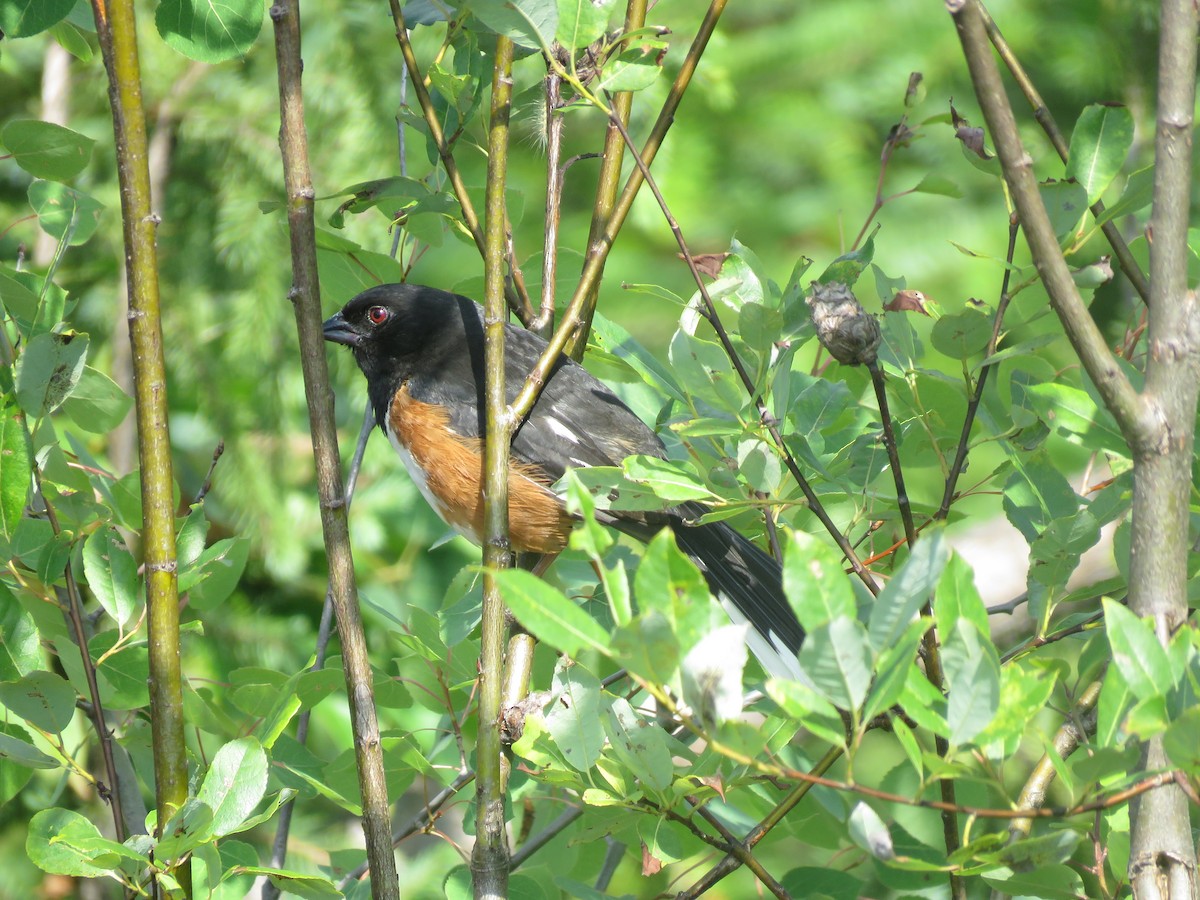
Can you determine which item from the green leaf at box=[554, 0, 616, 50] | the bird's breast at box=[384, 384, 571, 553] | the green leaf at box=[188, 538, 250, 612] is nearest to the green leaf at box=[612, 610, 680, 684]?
the green leaf at box=[554, 0, 616, 50]

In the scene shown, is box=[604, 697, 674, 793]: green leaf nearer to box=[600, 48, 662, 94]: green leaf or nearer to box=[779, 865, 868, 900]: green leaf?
box=[779, 865, 868, 900]: green leaf

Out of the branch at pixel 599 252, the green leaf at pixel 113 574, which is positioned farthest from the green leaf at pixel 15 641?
the branch at pixel 599 252

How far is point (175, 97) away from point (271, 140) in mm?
359

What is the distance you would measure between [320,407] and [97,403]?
57cm

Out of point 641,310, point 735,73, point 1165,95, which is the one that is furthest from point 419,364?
point 735,73

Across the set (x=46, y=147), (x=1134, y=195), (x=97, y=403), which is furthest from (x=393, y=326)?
(x=1134, y=195)

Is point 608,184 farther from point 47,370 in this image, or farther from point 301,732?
point 301,732

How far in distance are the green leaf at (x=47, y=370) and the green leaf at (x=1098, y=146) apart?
1.20m

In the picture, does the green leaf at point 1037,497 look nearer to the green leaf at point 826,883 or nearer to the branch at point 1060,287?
the branch at point 1060,287

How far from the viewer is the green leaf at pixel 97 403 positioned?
179 cm

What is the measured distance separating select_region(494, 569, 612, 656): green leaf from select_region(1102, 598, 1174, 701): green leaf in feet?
1.31

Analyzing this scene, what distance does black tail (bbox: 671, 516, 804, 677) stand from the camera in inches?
95.3

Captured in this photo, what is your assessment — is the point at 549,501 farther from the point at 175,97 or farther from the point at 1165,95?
the point at 175,97

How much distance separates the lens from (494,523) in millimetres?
1456
